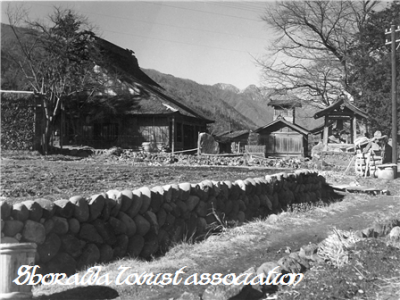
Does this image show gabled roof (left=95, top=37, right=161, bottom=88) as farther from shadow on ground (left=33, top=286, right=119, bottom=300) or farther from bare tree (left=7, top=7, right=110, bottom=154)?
shadow on ground (left=33, top=286, right=119, bottom=300)

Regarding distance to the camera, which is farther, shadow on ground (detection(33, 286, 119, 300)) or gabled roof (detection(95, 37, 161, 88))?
gabled roof (detection(95, 37, 161, 88))

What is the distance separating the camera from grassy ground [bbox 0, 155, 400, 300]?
4.99 meters

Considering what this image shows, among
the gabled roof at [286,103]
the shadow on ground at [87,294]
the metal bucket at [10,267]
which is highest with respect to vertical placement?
the gabled roof at [286,103]

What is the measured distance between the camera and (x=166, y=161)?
24.0 m

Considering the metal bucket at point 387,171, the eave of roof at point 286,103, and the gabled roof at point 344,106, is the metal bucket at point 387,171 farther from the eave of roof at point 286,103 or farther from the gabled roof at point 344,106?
the eave of roof at point 286,103

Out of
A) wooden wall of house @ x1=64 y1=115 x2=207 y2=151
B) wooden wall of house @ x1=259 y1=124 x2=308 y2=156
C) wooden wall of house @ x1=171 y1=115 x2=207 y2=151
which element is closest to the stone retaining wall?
wooden wall of house @ x1=64 y1=115 x2=207 y2=151

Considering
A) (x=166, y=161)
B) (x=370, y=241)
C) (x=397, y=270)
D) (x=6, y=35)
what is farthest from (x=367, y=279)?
(x=6, y=35)

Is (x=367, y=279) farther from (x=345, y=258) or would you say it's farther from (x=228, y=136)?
(x=228, y=136)

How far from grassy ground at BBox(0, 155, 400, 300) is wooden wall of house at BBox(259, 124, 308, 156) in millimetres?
23366

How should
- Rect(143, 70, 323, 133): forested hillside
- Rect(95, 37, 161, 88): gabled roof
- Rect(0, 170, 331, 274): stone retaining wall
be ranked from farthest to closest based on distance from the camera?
Rect(143, 70, 323, 133): forested hillside → Rect(95, 37, 161, 88): gabled roof → Rect(0, 170, 331, 274): stone retaining wall

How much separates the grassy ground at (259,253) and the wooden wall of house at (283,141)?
23366 mm

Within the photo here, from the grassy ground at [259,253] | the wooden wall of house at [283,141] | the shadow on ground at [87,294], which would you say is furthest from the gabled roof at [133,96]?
the shadow on ground at [87,294]

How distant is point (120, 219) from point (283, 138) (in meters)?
30.0

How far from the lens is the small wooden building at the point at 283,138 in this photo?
35.3 m
